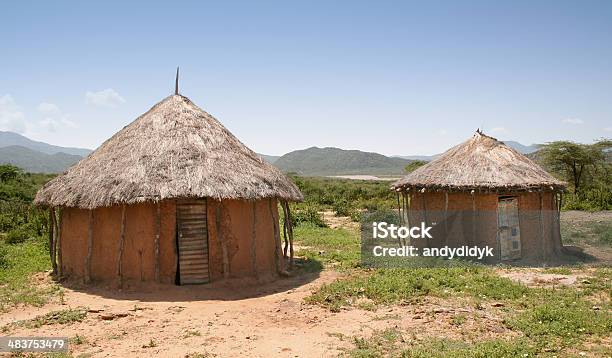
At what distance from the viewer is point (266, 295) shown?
10266 mm

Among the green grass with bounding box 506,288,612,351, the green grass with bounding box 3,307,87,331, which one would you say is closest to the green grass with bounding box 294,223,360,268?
the green grass with bounding box 506,288,612,351

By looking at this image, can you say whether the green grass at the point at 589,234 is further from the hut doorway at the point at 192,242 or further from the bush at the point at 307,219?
the hut doorway at the point at 192,242

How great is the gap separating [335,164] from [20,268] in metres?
148

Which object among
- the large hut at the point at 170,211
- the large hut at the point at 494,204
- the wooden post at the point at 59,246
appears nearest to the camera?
the large hut at the point at 170,211

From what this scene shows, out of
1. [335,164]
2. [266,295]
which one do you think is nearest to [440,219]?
[266,295]

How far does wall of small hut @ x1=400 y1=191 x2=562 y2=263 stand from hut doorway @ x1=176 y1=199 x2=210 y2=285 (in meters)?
6.49

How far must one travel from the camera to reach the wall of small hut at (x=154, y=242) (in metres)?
10.6

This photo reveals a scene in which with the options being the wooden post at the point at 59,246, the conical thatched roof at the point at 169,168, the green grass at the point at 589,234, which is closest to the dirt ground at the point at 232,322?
the wooden post at the point at 59,246

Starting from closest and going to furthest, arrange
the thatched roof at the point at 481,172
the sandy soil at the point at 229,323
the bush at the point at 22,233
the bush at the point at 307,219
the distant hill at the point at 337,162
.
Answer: the sandy soil at the point at 229,323, the thatched roof at the point at 481,172, the bush at the point at 22,233, the bush at the point at 307,219, the distant hill at the point at 337,162

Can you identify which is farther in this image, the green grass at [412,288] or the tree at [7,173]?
the tree at [7,173]

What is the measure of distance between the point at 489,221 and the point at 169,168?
26.5 feet

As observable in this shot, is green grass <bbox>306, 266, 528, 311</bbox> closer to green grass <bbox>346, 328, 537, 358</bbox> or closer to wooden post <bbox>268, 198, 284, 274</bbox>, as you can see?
wooden post <bbox>268, 198, 284, 274</bbox>

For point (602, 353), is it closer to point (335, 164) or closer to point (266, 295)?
point (266, 295)

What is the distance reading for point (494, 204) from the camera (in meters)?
13.3
